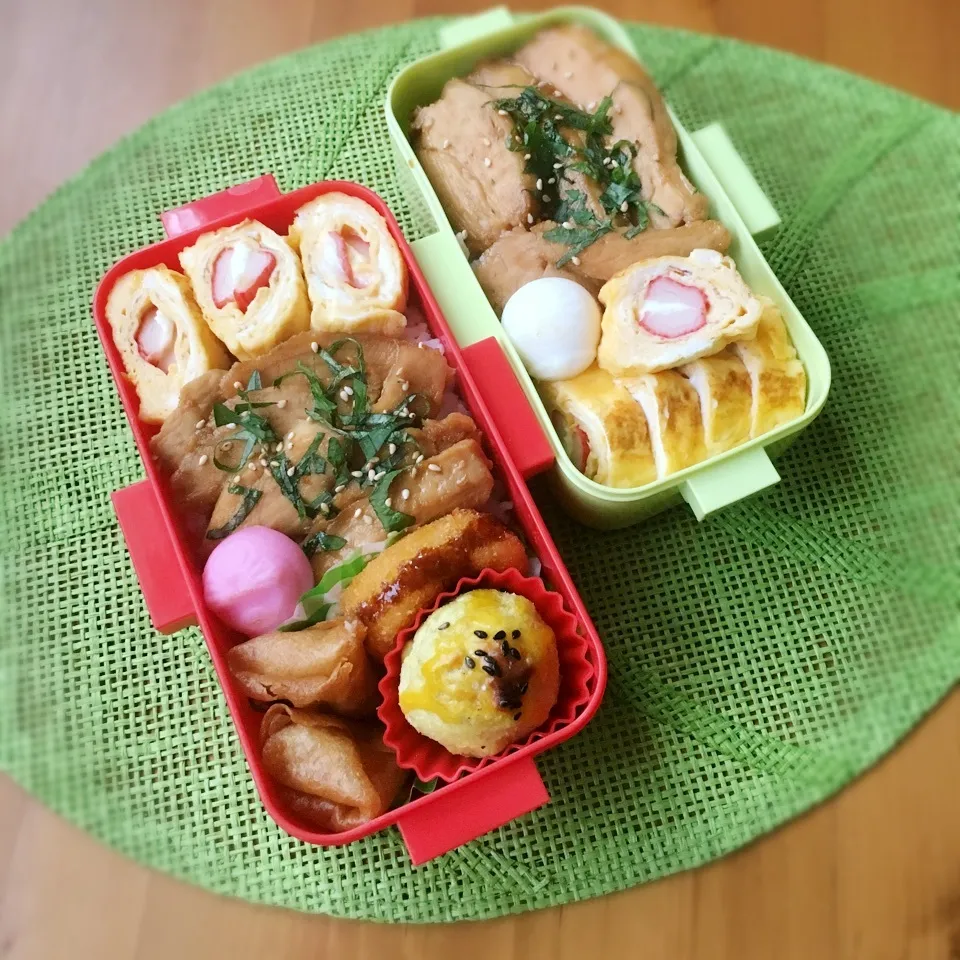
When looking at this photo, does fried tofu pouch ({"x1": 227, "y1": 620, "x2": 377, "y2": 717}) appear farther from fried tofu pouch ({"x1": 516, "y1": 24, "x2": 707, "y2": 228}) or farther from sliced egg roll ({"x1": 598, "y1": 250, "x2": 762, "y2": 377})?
fried tofu pouch ({"x1": 516, "y1": 24, "x2": 707, "y2": 228})

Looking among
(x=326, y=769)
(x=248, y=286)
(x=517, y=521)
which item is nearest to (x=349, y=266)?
(x=248, y=286)

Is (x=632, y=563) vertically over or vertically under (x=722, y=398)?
under

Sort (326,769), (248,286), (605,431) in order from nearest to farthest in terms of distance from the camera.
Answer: (326,769) < (605,431) < (248,286)

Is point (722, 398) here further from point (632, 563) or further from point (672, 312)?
point (632, 563)

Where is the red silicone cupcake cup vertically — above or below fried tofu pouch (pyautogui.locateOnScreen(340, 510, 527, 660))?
Answer: below

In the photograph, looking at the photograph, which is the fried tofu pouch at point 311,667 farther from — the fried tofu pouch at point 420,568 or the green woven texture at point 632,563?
the green woven texture at point 632,563

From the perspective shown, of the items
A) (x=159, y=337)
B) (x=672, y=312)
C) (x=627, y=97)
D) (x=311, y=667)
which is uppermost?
(x=627, y=97)

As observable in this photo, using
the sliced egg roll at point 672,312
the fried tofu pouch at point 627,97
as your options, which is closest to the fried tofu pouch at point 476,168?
the fried tofu pouch at point 627,97

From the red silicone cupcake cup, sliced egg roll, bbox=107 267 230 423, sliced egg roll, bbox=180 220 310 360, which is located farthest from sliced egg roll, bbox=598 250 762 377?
sliced egg roll, bbox=107 267 230 423
